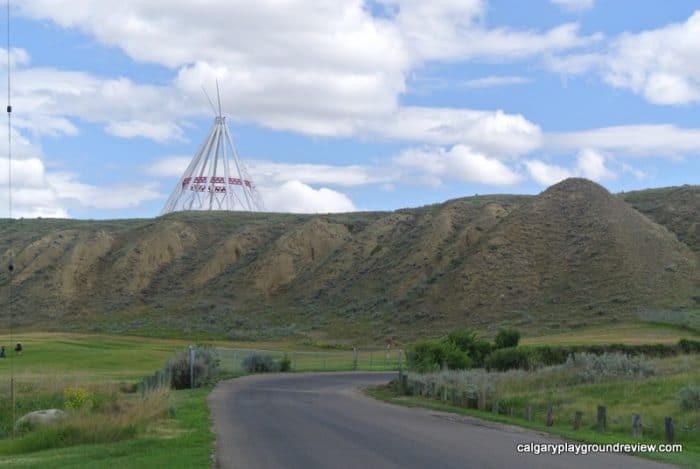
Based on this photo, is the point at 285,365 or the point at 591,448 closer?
the point at 591,448

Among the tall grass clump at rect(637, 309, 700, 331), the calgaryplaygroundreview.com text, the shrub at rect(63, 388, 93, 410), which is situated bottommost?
the calgaryplaygroundreview.com text

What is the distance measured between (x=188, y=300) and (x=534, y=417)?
73.9 m

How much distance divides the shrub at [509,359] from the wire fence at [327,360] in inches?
322

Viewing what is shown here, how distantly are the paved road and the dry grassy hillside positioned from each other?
39408 millimetres

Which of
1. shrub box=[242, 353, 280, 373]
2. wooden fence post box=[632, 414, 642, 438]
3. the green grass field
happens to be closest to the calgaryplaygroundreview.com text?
the green grass field

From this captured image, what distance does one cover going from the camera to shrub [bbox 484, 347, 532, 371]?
119 ft

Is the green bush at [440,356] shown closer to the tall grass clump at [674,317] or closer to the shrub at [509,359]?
the shrub at [509,359]

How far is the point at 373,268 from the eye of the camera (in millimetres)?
89688

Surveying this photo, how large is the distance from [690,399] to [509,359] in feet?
54.4

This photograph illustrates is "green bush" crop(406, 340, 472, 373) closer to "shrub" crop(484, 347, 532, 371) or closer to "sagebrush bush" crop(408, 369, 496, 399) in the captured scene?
"shrub" crop(484, 347, 532, 371)

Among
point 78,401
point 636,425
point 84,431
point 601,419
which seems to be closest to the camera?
point 636,425

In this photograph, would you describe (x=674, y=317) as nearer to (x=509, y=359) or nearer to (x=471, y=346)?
(x=471, y=346)

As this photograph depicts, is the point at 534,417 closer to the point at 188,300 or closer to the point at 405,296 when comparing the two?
the point at 405,296

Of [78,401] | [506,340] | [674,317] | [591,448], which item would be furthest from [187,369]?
[674,317]
